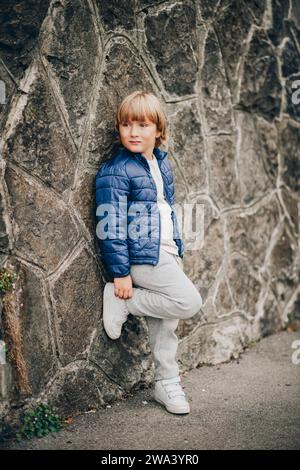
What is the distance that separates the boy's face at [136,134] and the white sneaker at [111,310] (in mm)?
741

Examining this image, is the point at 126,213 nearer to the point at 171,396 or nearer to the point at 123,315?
the point at 123,315

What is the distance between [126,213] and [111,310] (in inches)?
21.3

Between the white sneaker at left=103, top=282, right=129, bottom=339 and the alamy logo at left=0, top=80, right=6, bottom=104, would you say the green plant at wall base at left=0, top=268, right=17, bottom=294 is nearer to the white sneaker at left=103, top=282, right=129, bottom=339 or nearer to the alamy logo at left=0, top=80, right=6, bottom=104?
the white sneaker at left=103, top=282, right=129, bottom=339

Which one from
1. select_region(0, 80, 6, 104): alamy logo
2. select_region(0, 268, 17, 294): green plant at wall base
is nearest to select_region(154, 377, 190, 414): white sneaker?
select_region(0, 268, 17, 294): green plant at wall base

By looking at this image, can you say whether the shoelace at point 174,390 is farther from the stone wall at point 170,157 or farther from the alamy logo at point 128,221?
the alamy logo at point 128,221

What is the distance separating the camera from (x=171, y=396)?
3299 mm

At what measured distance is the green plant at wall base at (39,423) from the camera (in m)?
2.99

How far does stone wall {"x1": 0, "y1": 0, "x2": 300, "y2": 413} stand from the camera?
9.89ft

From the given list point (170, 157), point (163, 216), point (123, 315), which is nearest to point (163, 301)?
point (123, 315)

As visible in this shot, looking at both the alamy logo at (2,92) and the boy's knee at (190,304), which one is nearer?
the alamy logo at (2,92)

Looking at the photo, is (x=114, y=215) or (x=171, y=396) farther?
(x=171, y=396)

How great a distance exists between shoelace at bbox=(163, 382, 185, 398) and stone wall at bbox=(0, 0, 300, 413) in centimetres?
27

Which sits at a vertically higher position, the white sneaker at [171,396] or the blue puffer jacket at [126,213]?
the blue puffer jacket at [126,213]

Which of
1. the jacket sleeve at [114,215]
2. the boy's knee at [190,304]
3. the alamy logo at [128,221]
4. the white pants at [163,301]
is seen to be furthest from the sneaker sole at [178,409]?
the alamy logo at [128,221]
